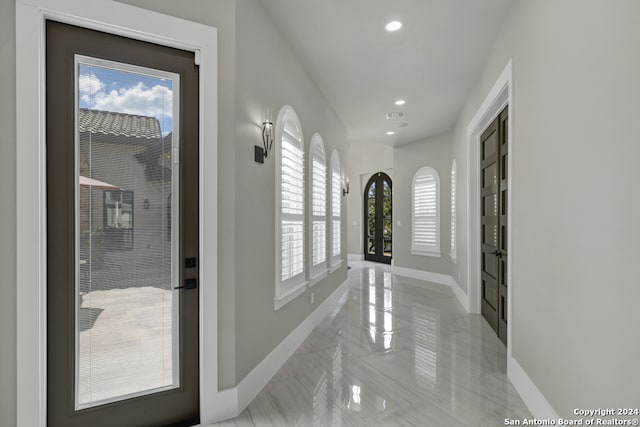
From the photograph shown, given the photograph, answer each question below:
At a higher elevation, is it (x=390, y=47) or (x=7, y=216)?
(x=390, y=47)

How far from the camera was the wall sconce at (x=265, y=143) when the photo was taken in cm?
266

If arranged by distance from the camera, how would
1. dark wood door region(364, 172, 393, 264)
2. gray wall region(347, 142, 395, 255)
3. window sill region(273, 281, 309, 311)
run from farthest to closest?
gray wall region(347, 142, 395, 255) < dark wood door region(364, 172, 393, 264) < window sill region(273, 281, 309, 311)

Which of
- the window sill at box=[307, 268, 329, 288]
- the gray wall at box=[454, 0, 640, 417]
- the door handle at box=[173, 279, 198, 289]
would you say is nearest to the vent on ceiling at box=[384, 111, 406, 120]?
the window sill at box=[307, 268, 329, 288]

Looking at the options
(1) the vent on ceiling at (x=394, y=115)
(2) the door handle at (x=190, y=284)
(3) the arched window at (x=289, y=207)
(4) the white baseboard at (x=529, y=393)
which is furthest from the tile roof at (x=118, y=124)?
(1) the vent on ceiling at (x=394, y=115)

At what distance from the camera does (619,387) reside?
1400 millimetres

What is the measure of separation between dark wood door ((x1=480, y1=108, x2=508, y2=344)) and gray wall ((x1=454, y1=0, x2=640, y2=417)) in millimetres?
1035

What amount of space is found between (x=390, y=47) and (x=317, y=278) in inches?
103

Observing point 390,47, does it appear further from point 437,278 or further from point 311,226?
point 437,278

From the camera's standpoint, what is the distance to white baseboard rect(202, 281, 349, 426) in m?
2.25

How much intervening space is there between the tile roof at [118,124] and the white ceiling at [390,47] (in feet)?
4.46

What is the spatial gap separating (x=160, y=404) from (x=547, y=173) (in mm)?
2699

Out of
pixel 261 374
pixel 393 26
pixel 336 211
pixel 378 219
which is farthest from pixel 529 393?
pixel 378 219

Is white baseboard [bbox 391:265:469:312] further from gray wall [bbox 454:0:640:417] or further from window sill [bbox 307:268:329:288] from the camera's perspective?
gray wall [bbox 454:0:640:417]

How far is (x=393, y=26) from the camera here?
3037 millimetres
